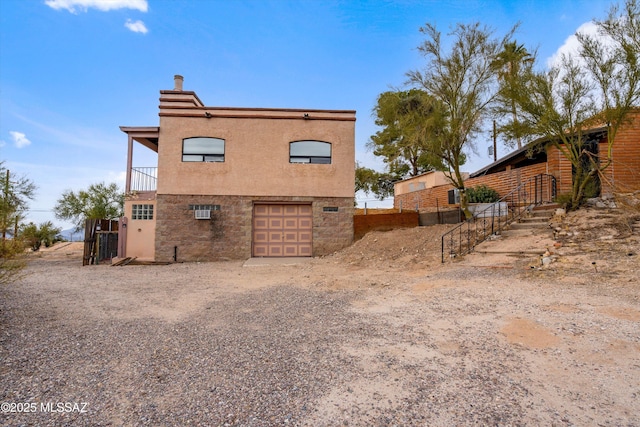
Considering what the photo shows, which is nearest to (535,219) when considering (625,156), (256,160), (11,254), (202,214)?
(625,156)

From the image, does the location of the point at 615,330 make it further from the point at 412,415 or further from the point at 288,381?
the point at 288,381

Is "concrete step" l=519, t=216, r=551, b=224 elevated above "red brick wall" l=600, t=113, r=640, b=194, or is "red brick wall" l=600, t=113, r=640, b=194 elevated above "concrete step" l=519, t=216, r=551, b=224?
"red brick wall" l=600, t=113, r=640, b=194

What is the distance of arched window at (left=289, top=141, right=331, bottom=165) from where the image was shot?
13398mm

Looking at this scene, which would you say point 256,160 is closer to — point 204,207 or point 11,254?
point 204,207

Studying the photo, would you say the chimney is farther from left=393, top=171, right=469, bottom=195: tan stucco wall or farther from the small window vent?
left=393, top=171, right=469, bottom=195: tan stucco wall

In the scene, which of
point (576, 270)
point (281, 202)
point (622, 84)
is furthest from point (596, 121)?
point (281, 202)

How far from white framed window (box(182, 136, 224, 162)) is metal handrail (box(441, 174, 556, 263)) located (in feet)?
29.6

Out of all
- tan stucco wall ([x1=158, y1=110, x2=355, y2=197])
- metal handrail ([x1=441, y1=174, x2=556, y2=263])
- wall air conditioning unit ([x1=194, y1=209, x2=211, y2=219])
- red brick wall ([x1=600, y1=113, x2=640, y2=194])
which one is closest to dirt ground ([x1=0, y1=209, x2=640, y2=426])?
metal handrail ([x1=441, y1=174, x2=556, y2=263])

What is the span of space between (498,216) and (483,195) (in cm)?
281

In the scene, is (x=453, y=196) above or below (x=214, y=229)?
above

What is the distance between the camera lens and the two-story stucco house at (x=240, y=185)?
12.8 m

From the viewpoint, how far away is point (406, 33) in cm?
1283

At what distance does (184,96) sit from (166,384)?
12574mm

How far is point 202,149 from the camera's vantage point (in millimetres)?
13117
